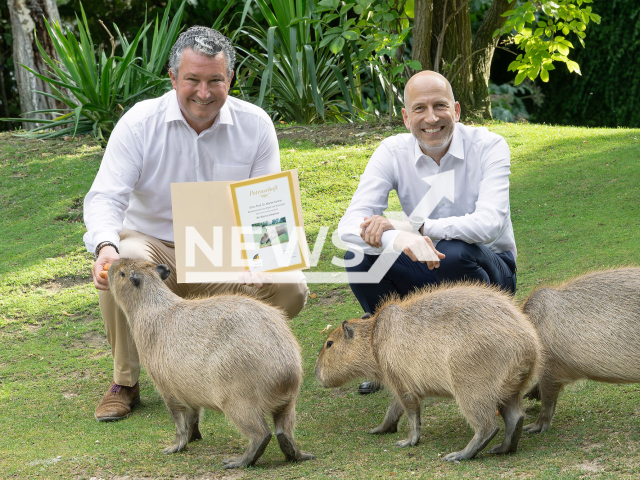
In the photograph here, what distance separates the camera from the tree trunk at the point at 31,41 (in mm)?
8969

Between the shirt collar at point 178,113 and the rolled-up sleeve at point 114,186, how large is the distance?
9.1 inches

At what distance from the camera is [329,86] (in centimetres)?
899

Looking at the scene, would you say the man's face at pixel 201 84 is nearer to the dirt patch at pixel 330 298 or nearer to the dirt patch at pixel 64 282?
the dirt patch at pixel 330 298

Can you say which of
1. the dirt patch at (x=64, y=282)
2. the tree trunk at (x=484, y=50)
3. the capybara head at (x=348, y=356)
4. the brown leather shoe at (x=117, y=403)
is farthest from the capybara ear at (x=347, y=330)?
the tree trunk at (x=484, y=50)

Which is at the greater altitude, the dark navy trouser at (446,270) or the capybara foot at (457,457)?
the dark navy trouser at (446,270)

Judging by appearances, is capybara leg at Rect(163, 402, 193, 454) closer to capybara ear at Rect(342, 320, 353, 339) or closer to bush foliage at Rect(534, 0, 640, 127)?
capybara ear at Rect(342, 320, 353, 339)

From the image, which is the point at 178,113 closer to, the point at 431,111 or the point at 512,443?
the point at 431,111

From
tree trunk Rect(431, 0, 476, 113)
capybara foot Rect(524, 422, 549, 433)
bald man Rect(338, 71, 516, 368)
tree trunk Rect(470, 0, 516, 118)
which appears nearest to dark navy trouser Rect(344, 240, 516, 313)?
bald man Rect(338, 71, 516, 368)

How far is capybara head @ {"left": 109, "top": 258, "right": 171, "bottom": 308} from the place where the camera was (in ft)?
10.5

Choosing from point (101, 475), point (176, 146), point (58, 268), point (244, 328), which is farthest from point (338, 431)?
point (58, 268)

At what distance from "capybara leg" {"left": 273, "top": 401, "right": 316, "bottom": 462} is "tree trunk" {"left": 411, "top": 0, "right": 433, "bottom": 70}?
6.02 metres

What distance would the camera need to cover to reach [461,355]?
281 centimetres

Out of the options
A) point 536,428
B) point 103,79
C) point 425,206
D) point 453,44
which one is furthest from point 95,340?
point 453,44

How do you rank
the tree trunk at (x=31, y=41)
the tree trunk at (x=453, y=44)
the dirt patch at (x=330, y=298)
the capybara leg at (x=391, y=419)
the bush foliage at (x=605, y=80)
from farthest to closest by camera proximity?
the bush foliage at (x=605, y=80), the tree trunk at (x=31, y=41), the tree trunk at (x=453, y=44), the dirt patch at (x=330, y=298), the capybara leg at (x=391, y=419)
